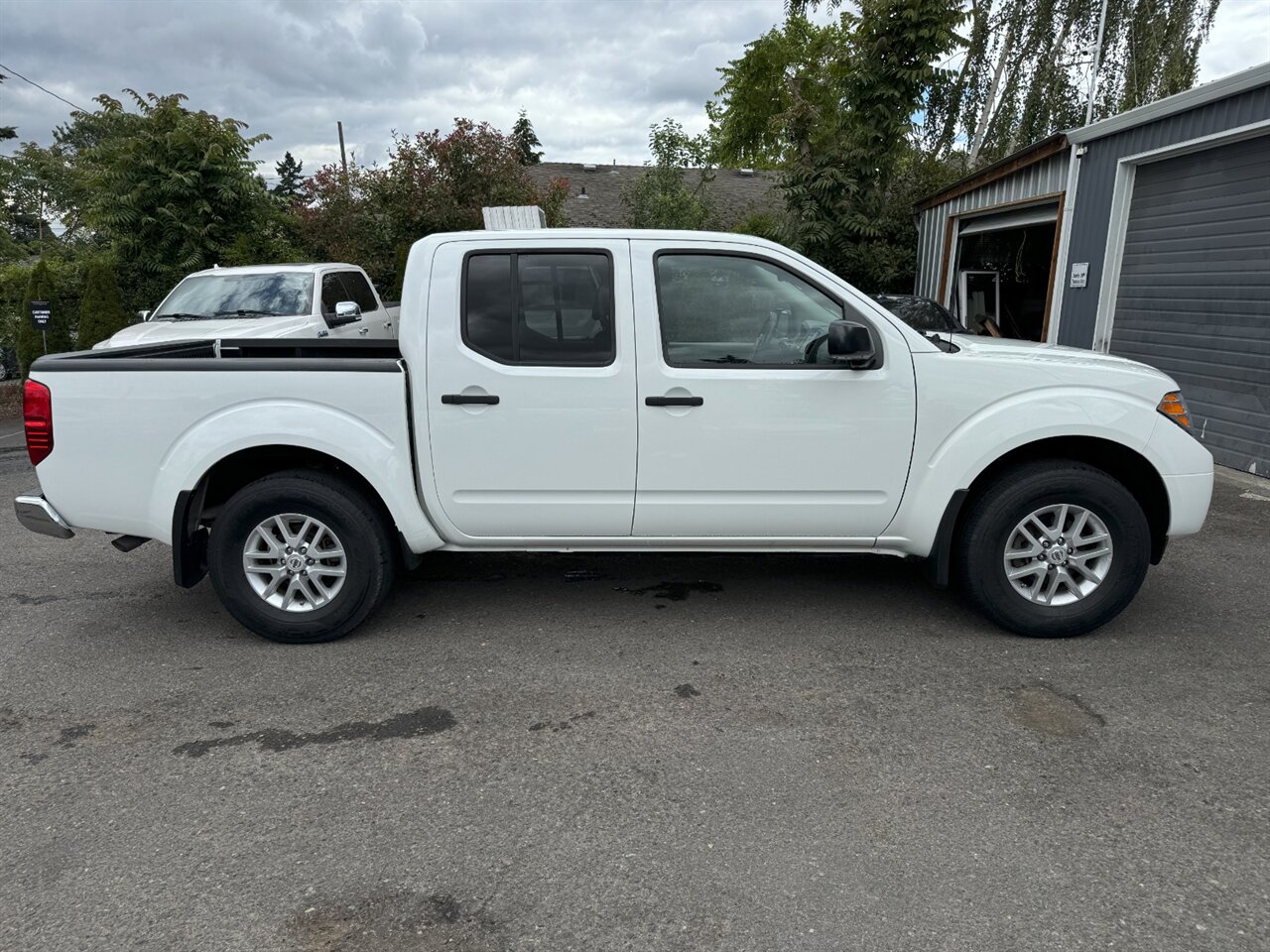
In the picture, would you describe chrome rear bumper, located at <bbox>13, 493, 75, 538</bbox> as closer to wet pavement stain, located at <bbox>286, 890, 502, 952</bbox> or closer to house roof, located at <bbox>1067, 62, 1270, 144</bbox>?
wet pavement stain, located at <bbox>286, 890, 502, 952</bbox>

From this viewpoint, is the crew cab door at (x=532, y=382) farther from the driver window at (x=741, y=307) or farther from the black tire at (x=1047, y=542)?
the black tire at (x=1047, y=542)

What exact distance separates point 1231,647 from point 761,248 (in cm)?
299

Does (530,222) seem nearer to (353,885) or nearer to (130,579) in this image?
(130,579)

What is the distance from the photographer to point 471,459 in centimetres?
414

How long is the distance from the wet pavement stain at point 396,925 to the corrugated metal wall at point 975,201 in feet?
36.3

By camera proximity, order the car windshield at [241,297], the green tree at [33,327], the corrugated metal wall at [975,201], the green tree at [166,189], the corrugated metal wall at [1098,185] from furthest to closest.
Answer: the green tree at [166,189] → the green tree at [33,327] → the corrugated metal wall at [975,201] → the car windshield at [241,297] → the corrugated metal wall at [1098,185]

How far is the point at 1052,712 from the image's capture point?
11.8ft

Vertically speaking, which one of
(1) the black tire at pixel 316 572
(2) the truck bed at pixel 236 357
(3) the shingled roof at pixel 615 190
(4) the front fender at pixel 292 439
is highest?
(3) the shingled roof at pixel 615 190

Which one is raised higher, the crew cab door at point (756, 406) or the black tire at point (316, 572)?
the crew cab door at point (756, 406)

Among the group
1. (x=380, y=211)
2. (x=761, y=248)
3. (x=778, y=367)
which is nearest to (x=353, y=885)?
(x=778, y=367)

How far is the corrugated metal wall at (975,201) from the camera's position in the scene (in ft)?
36.1

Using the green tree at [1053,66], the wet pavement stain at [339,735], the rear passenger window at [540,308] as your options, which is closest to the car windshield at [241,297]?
the rear passenger window at [540,308]

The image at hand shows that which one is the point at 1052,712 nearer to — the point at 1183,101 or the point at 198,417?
the point at 198,417

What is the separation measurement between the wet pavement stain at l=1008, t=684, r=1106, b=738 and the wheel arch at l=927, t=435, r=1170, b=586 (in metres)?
0.68
